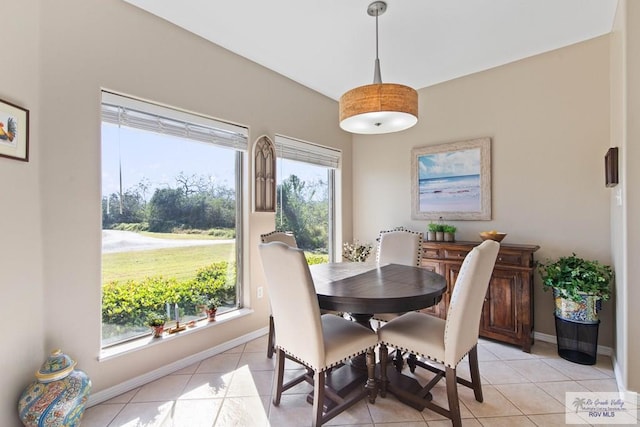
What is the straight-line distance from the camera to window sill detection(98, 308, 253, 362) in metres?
2.06

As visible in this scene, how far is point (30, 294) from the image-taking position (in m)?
1.69

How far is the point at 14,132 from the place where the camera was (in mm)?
1609

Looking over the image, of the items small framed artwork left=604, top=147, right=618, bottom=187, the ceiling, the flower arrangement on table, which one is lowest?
the flower arrangement on table

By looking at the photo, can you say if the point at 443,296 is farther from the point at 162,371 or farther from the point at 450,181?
the point at 162,371

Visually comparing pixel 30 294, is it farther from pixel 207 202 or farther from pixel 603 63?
pixel 603 63

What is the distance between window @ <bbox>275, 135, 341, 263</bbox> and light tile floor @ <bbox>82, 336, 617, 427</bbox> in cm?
158

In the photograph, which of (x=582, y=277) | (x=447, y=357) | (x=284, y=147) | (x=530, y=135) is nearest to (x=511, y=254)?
(x=582, y=277)

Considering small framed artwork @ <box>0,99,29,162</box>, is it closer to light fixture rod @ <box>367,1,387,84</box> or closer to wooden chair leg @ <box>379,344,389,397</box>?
light fixture rod @ <box>367,1,387,84</box>

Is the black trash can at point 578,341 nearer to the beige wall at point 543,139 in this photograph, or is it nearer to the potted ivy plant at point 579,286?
the potted ivy plant at point 579,286

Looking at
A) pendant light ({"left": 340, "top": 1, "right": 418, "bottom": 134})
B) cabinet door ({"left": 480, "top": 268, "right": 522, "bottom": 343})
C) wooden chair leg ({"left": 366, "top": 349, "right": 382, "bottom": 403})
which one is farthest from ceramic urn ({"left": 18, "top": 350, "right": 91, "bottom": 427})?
cabinet door ({"left": 480, "top": 268, "right": 522, "bottom": 343})

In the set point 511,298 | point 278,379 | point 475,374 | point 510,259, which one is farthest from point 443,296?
point 278,379

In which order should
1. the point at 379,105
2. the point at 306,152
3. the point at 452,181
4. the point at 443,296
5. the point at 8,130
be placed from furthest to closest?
1. the point at 306,152
2. the point at 452,181
3. the point at 443,296
4. the point at 379,105
5. the point at 8,130

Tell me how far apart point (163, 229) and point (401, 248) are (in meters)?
2.10

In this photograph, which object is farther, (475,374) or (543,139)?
(543,139)
